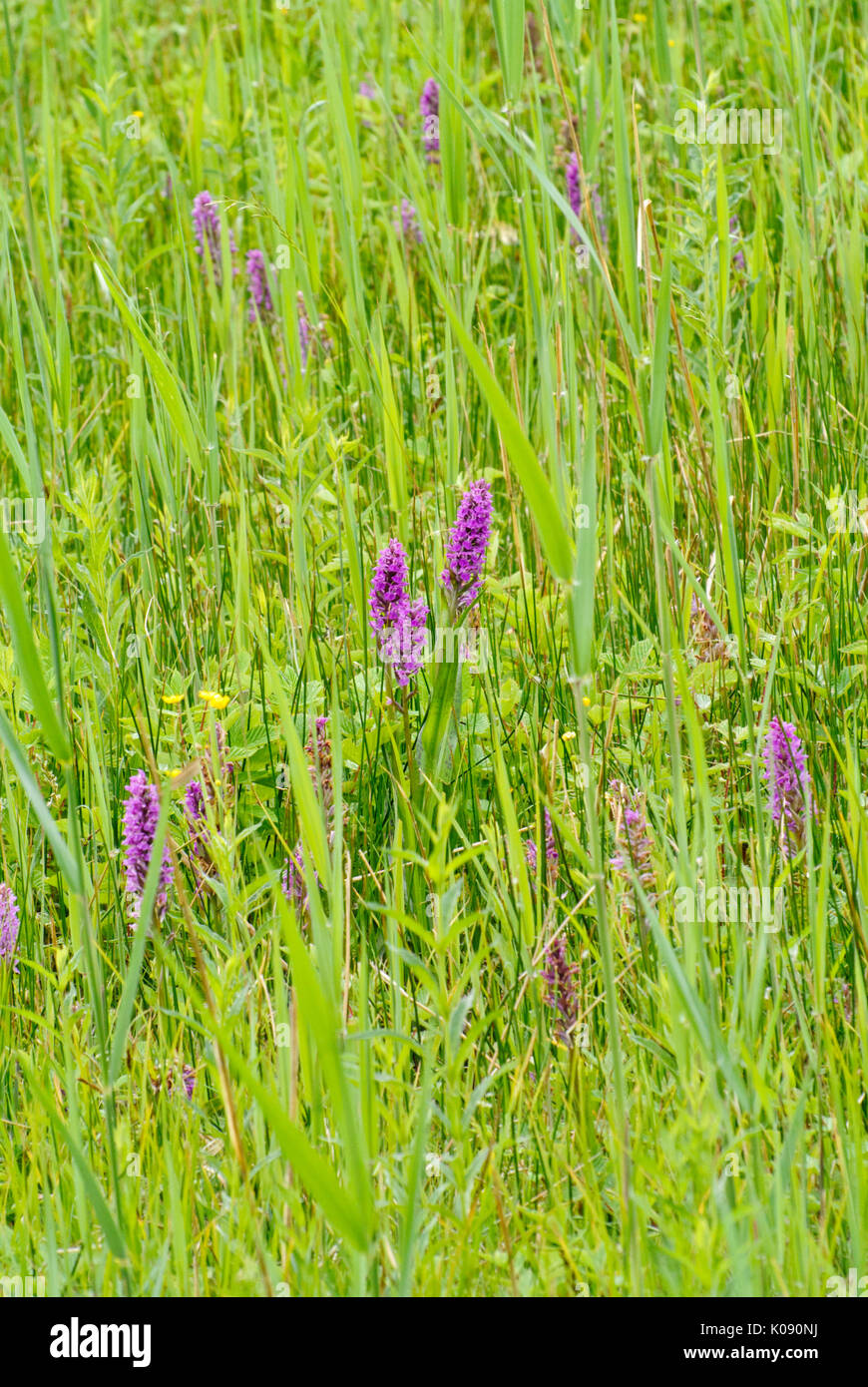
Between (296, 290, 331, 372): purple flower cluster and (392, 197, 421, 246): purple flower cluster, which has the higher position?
(392, 197, 421, 246): purple flower cluster

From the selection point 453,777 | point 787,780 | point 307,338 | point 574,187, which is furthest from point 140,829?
point 574,187

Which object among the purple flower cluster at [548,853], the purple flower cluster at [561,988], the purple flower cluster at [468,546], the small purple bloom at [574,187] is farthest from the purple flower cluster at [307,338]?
the purple flower cluster at [561,988]

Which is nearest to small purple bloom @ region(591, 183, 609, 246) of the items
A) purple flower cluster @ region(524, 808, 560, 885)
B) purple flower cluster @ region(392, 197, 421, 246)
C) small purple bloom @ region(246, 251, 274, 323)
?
purple flower cluster @ region(392, 197, 421, 246)

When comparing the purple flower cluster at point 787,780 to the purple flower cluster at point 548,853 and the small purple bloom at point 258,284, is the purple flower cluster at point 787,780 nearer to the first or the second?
the purple flower cluster at point 548,853

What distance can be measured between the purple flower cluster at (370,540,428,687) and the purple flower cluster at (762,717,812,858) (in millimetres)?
547

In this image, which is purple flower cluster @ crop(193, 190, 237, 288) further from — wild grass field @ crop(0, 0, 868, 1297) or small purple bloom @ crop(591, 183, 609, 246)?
small purple bloom @ crop(591, 183, 609, 246)

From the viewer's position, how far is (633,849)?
1.74 m

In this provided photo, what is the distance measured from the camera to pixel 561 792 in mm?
2211

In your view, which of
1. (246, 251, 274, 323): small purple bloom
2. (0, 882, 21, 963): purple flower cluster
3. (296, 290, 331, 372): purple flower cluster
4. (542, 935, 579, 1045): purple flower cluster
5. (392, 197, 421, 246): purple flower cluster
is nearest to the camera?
(542, 935, 579, 1045): purple flower cluster

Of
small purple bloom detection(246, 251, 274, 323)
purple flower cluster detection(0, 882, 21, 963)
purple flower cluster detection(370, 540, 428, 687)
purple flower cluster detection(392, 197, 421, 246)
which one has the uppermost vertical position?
purple flower cluster detection(392, 197, 421, 246)

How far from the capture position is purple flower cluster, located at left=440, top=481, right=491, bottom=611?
79.5 inches

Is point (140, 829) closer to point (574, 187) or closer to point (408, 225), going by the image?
point (574, 187)

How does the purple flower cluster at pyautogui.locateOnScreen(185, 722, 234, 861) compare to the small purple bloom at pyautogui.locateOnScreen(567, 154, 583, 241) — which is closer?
the purple flower cluster at pyautogui.locateOnScreen(185, 722, 234, 861)

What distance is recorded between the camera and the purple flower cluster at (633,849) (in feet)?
5.63
